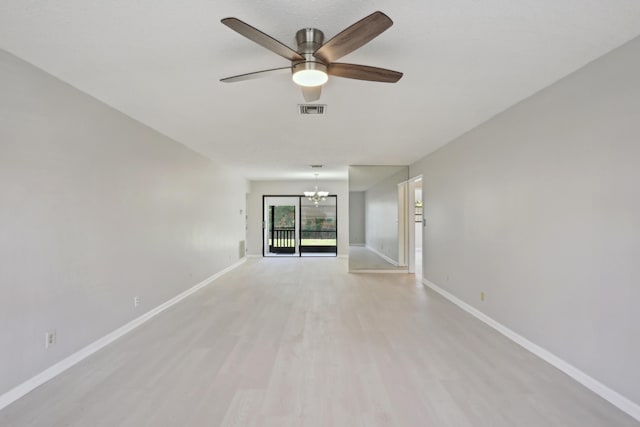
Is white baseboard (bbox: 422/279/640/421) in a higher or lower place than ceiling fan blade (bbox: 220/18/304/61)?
lower

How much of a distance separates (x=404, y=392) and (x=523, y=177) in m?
2.29

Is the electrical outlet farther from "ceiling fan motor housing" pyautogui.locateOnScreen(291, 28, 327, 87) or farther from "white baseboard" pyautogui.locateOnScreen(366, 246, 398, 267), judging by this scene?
"white baseboard" pyautogui.locateOnScreen(366, 246, 398, 267)

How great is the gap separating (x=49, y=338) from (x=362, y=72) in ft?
10.2

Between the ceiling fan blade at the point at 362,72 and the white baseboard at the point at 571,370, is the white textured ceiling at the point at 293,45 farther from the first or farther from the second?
the white baseboard at the point at 571,370

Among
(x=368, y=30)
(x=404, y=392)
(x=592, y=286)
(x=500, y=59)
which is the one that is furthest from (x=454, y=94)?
(x=404, y=392)

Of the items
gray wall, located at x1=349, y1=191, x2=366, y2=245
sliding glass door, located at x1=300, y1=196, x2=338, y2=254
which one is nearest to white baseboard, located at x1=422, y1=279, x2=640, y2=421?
sliding glass door, located at x1=300, y1=196, x2=338, y2=254

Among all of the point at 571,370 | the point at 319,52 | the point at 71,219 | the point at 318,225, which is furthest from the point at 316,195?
the point at 319,52

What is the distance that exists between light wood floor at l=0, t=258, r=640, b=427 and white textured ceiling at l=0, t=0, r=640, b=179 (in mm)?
2379

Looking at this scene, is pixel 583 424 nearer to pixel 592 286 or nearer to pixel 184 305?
pixel 592 286

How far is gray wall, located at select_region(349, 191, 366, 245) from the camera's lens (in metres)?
12.2

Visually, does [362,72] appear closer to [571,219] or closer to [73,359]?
[571,219]

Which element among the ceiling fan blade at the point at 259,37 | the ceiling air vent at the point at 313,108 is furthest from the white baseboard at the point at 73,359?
the ceiling air vent at the point at 313,108

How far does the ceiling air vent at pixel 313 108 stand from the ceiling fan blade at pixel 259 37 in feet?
4.18

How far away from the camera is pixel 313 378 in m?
2.45
